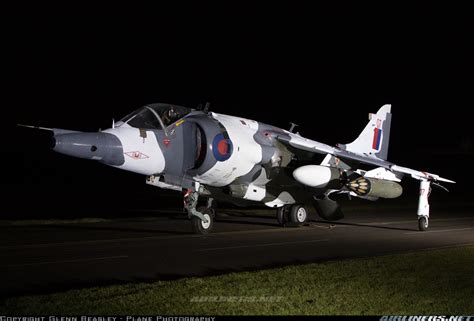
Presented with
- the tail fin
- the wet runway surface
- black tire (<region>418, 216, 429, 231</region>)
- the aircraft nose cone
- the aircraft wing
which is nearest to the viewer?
the wet runway surface

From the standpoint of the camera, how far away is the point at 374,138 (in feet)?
70.9

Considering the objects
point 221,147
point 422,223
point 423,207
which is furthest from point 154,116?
point 422,223

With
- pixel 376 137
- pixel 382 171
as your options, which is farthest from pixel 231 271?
pixel 376 137

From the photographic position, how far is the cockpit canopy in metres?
15.1

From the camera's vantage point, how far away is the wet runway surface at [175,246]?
34.0ft

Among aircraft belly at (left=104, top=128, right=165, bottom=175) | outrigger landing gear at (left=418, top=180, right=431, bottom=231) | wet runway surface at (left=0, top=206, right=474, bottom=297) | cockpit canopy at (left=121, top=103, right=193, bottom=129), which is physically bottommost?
wet runway surface at (left=0, top=206, right=474, bottom=297)

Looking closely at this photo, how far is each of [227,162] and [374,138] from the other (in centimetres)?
720

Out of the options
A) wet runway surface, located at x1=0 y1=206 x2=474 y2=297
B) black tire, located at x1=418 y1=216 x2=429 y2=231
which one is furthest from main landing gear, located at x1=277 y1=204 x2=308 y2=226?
black tire, located at x1=418 y1=216 x2=429 y2=231

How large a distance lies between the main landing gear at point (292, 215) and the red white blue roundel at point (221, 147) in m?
3.25

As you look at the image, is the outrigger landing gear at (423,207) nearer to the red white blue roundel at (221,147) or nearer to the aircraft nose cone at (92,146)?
the red white blue roundel at (221,147)

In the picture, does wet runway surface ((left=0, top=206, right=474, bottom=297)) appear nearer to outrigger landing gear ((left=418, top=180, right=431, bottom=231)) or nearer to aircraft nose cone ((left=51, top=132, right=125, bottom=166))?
outrigger landing gear ((left=418, top=180, right=431, bottom=231))

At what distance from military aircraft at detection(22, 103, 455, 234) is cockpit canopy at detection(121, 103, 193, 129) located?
0.07 feet

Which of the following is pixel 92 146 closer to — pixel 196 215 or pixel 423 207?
pixel 196 215

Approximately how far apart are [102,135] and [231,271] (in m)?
4.80
